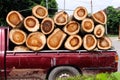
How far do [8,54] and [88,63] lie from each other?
1.87 metres

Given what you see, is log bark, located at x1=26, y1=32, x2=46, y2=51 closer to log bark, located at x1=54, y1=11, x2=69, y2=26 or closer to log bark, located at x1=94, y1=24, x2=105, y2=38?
log bark, located at x1=54, y1=11, x2=69, y2=26

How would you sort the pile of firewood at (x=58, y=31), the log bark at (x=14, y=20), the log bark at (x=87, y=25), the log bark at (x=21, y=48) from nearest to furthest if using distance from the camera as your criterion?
the log bark at (x=21, y=48) → the pile of firewood at (x=58, y=31) → the log bark at (x=87, y=25) → the log bark at (x=14, y=20)

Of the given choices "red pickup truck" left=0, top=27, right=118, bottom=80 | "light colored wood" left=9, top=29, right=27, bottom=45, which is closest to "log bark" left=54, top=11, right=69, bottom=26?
"red pickup truck" left=0, top=27, right=118, bottom=80

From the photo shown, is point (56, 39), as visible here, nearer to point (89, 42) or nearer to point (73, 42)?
point (73, 42)

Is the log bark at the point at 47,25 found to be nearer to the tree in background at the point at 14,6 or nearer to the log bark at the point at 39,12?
the log bark at the point at 39,12

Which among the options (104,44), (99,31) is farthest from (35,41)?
(104,44)

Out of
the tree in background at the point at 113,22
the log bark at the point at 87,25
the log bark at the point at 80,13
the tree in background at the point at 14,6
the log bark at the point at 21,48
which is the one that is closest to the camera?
the log bark at the point at 21,48

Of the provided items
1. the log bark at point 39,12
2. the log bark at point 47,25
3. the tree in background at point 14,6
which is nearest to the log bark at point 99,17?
the log bark at point 47,25

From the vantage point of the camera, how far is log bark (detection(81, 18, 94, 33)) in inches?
416

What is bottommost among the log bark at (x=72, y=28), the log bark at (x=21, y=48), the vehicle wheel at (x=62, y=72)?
the vehicle wheel at (x=62, y=72)

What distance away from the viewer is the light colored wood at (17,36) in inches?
411

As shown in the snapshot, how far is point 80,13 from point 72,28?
51 centimetres

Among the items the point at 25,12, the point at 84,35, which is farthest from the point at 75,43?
the point at 25,12

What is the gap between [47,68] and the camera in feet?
33.9
